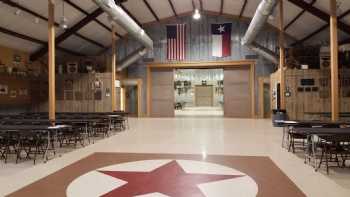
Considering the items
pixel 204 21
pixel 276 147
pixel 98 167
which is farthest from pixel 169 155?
pixel 204 21

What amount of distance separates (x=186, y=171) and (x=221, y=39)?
40.8 ft

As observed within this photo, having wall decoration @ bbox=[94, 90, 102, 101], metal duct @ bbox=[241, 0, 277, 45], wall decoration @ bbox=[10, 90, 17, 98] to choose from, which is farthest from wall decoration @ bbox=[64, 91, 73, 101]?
metal duct @ bbox=[241, 0, 277, 45]

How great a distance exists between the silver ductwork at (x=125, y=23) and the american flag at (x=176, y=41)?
5.52 ft

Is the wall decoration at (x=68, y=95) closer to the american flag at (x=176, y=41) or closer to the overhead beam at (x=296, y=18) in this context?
the american flag at (x=176, y=41)

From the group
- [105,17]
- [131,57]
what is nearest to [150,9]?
[105,17]

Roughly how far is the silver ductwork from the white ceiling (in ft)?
6.04

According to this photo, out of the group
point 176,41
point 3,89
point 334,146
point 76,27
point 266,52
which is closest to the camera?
point 334,146

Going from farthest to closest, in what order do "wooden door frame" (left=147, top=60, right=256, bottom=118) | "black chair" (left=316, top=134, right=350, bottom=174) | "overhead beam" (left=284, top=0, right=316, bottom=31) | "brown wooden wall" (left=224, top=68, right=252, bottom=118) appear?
1. "brown wooden wall" (left=224, top=68, right=252, bottom=118)
2. "wooden door frame" (left=147, top=60, right=256, bottom=118)
3. "overhead beam" (left=284, top=0, right=316, bottom=31)
4. "black chair" (left=316, top=134, right=350, bottom=174)

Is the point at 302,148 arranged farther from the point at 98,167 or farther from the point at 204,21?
the point at 204,21

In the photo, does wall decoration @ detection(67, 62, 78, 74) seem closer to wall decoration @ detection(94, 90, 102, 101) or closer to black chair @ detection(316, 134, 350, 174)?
wall decoration @ detection(94, 90, 102, 101)

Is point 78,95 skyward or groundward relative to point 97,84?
groundward

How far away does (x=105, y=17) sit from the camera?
13.6 metres

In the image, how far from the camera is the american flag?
1616 cm

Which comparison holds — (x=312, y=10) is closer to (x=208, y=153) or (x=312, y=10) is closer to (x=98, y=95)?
(x=208, y=153)
